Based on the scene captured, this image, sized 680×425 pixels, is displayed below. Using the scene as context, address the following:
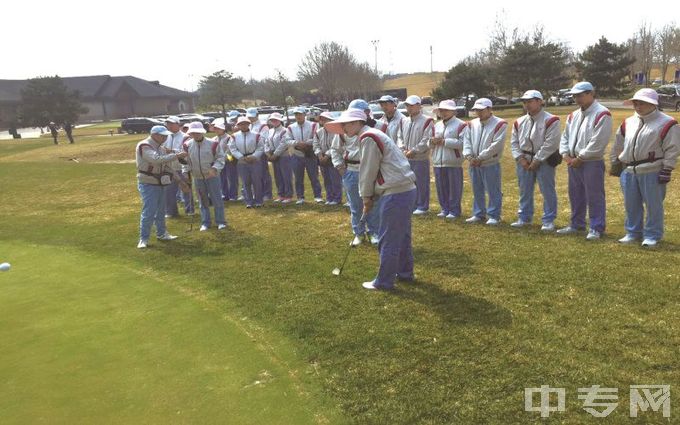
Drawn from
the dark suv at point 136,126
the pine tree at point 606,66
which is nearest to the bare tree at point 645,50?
the pine tree at point 606,66

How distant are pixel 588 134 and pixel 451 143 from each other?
2410 mm

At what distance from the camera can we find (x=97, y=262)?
324 inches

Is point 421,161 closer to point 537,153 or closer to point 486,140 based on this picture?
point 486,140

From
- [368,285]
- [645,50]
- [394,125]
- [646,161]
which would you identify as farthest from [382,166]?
[645,50]

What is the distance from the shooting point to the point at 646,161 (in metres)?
6.62

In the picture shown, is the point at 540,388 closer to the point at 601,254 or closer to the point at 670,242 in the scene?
the point at 601,254

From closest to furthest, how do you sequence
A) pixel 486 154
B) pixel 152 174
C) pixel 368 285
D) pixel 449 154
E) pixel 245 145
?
1. pixel 368 285
2. pixel 486 154
3. pixel 152 174
4. pixel 449 154
5. pixel 245 145

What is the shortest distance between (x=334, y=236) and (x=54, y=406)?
5.51m

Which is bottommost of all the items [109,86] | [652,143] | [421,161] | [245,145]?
[421,161]

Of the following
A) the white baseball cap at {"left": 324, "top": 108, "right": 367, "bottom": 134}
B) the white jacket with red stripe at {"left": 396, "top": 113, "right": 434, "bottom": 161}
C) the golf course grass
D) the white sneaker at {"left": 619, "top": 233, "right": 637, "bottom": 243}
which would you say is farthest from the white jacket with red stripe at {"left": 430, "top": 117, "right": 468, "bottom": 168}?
the white baseball cap at {"left": 324, "top": 108, "right": 367, "bottom": 134}

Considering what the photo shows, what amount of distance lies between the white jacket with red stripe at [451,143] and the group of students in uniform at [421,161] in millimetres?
18

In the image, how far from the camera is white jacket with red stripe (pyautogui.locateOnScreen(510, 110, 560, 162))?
25.7ft

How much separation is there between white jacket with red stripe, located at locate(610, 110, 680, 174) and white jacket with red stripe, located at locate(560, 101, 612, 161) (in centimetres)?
28

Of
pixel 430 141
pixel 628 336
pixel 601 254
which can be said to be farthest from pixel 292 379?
pixel 430 141
